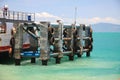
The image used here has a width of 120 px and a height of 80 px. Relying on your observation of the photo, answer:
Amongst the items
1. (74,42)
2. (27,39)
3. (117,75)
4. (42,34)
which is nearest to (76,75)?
(117,75)

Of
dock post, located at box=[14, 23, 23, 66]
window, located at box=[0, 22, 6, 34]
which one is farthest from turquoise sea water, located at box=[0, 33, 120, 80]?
window, located at box=[0, 22, 6, 34]

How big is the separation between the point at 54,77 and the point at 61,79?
506 mm

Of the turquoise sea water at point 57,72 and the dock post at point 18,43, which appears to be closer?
the turquoise sea water at point 57,72

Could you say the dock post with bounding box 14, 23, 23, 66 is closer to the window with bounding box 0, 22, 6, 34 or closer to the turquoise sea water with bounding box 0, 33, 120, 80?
the turquoise sea water with bounding box 0, 33, 120, 80

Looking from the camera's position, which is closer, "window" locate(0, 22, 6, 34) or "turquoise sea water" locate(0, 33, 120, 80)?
"turquoise sea water" locate(0, 33, 120, 80)

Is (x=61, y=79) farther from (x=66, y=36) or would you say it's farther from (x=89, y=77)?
(x=66, y=36)

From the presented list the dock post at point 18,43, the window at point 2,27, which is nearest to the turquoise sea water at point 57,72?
the dock post at point 18,43

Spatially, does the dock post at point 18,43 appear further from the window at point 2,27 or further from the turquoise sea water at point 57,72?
the window at point 2,27

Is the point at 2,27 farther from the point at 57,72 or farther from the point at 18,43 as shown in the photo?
the point at 57,72

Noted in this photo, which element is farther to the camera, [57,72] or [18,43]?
[18,43]

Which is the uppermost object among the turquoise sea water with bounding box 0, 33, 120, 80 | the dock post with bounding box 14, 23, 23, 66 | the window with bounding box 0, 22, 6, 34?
the window with bounding box 0, 22, 6, 34

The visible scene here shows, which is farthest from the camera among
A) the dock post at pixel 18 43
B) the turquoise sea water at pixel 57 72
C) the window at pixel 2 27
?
the window at pixel 2 27

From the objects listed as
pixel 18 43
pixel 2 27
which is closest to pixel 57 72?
pixel 18 43

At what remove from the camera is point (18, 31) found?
1894 cm
